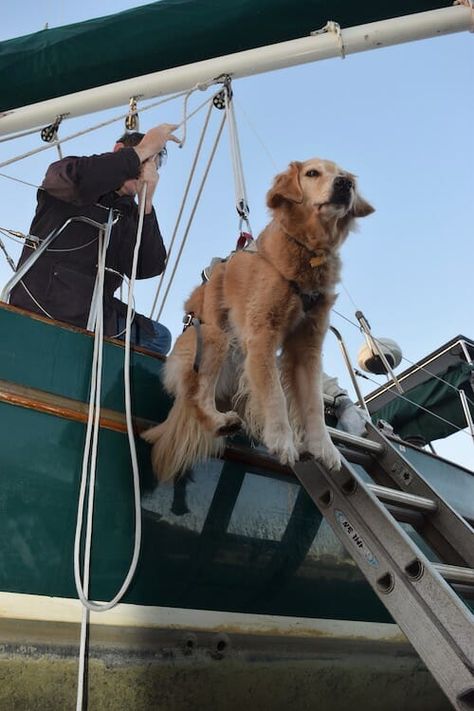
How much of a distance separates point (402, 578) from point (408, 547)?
0.10 metres

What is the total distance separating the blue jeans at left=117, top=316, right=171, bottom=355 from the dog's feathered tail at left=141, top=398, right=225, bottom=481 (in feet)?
2.65

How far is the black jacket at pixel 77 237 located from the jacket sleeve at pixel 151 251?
19cm

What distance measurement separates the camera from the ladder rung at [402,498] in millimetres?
2342

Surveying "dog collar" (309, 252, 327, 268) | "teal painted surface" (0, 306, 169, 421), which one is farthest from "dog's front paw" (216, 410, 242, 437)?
"dog collar" (309, 252, 327, 268)

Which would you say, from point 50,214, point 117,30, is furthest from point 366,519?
point 117,30

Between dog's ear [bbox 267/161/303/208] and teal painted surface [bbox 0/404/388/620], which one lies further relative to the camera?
dog's ear [bbox 267/161/303/208]

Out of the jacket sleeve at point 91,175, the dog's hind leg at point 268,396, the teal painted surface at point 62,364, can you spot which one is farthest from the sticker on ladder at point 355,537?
the jacket sleeve at point 91,175

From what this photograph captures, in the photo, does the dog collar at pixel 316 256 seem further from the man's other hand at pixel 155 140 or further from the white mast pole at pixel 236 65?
the white mast pole at pixel 236 65

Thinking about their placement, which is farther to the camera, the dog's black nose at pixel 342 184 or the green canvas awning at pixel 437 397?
the green canvas awning at pixel 437 397

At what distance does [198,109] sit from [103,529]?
2259 millimetres

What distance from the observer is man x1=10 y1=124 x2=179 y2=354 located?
282 centimetres

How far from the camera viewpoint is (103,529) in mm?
2240

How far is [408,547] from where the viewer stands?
198cm

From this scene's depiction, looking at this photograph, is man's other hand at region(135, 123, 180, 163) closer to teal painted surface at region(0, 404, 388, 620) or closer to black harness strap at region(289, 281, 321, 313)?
black harness strap at region(289, 281, 321, 313)
